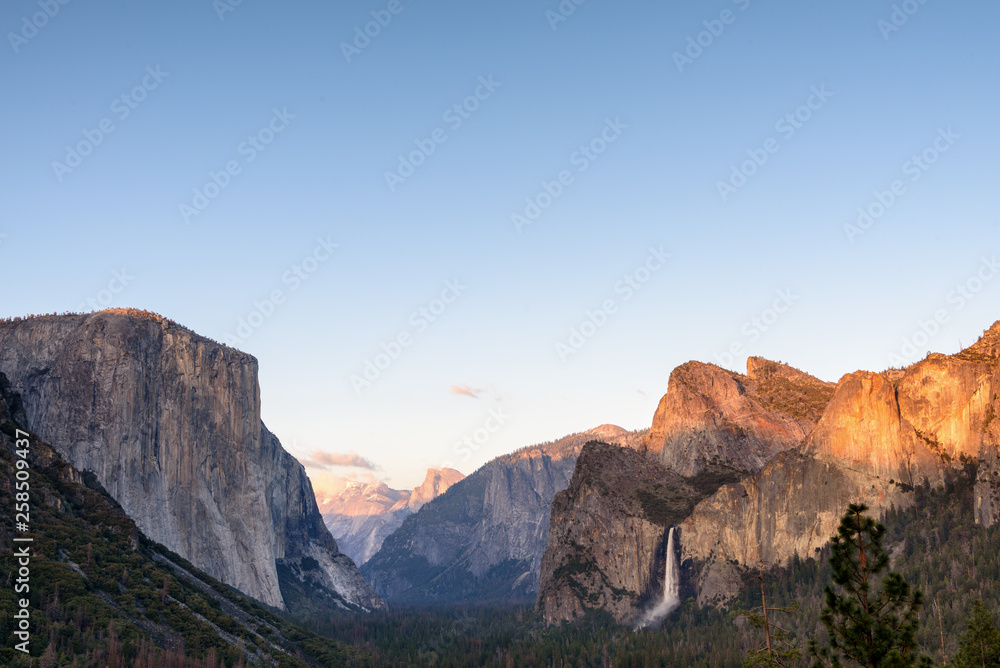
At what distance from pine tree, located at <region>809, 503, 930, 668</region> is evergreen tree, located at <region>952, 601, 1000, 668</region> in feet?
89.5

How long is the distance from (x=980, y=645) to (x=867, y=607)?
3294 cm

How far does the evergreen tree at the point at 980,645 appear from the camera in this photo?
7531cm

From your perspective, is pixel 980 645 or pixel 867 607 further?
pixel 980 645

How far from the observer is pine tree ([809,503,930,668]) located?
172ft

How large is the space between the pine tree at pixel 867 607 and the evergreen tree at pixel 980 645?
27.3 meters

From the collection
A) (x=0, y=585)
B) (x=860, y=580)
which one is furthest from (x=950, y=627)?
(x=0, y=585)

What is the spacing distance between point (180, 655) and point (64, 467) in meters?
59.6

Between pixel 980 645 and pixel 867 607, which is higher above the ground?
pixel 867 607

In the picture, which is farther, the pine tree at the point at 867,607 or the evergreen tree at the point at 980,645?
the evergreen tree at the point at 980,645

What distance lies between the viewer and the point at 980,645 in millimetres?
77188

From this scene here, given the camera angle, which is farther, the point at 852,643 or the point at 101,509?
the point at 101,509

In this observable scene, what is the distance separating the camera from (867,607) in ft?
176

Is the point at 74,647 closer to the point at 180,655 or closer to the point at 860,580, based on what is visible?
the point at 180,655

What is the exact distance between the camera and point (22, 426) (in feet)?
560
